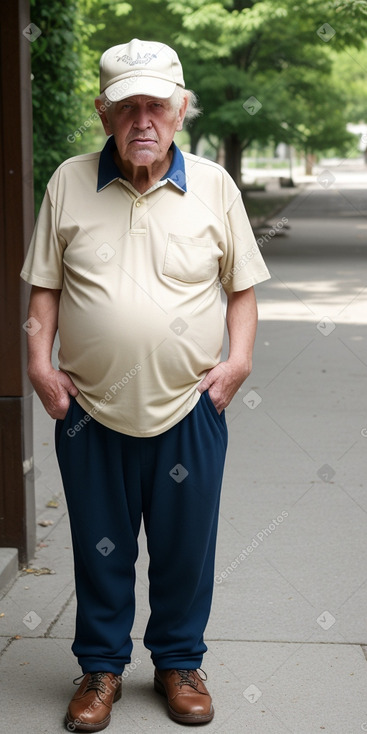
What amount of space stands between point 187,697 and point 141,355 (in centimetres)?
111

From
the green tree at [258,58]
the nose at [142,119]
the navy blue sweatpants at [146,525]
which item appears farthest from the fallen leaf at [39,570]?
the green tree at [258,58]

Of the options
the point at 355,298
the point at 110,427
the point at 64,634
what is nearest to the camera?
the point at 110,427

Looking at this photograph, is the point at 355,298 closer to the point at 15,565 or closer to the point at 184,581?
the point at 15,565

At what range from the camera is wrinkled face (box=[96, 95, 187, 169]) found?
3.14 m

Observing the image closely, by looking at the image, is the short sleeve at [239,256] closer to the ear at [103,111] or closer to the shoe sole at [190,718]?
the ear at [103,111]

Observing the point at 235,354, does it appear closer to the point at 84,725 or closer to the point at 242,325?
the point at 242,325

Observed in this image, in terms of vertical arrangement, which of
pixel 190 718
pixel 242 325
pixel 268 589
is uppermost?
pixel 242 325

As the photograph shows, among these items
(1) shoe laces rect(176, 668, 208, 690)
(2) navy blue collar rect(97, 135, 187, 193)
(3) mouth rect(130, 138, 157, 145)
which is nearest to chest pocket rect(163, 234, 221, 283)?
(2) navy blue collar rect(97, 135, 187, 193)

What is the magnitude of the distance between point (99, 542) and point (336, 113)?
30.5m

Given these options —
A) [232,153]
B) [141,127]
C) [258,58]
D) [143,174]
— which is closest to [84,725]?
[143,174]

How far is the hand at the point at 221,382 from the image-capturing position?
3.35m

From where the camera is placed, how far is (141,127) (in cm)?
314

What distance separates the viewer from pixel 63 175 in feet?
10.8

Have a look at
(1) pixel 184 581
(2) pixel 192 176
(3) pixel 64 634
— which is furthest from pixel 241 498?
(2) pixel 192 176
